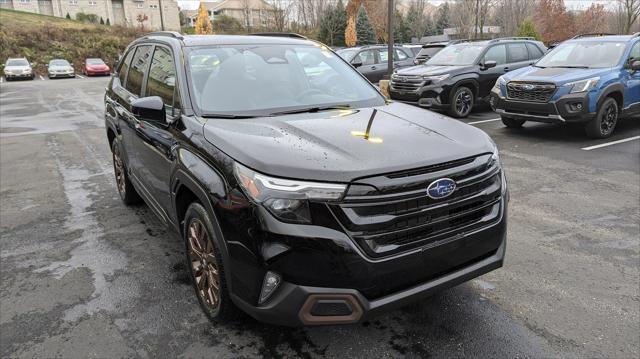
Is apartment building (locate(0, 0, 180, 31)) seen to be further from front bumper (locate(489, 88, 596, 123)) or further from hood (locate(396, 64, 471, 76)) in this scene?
front bumper (locate(489, 88, 596, 123))

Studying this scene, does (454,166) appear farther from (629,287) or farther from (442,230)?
(629,287)

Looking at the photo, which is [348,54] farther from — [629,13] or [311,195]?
[629,13]

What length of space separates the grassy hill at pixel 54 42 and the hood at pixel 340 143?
40.5 meters

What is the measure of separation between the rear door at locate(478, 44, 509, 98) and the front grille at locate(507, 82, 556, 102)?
7.85 ft

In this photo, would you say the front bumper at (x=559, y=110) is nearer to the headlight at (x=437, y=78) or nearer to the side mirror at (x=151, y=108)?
the headlight at (x=437, y=78)

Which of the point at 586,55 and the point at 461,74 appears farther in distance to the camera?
the point at 461,74

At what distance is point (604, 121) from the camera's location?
859cm

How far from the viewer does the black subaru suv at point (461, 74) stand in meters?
10.8

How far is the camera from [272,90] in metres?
3.60

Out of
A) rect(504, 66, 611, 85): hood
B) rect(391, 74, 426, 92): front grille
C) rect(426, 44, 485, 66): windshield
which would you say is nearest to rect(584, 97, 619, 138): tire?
rect(504, 66, 611, 85): hood

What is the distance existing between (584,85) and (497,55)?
3880mm

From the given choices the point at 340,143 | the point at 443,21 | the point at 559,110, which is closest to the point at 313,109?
the point at 340,143

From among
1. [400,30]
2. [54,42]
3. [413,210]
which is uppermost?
[54,42]

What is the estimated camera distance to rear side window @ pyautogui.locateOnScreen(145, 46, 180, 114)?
3565 mm
